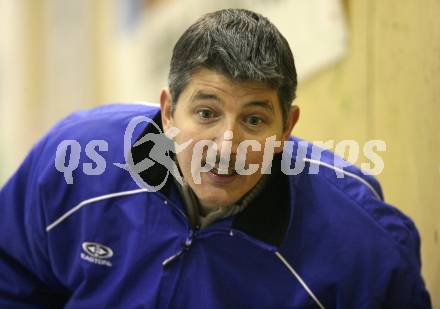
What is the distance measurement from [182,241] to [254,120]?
0.78ft

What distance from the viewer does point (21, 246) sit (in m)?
1.36

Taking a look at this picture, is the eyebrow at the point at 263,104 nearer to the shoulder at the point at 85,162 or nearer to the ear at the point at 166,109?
the ear at the point at 166,109

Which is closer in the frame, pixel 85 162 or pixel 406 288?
pixel 406 288

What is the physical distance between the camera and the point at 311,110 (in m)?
1.88

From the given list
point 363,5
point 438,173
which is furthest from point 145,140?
point 363,5

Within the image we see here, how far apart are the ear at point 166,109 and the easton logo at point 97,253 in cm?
23

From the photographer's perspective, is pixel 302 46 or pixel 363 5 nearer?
pixel 363 5

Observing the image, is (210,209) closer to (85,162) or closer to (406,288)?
A: (85,162)

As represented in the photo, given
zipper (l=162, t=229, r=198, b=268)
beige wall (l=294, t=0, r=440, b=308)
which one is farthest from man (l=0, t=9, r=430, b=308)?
beige wall (l=294, t=0, r=440, b=308)

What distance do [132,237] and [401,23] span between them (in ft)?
2.23

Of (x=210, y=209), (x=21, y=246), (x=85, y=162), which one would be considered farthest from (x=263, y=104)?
(x=21, y=246)

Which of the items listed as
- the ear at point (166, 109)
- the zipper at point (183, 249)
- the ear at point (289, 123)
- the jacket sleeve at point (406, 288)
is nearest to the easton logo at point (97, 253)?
the zipper at point (183, 249)

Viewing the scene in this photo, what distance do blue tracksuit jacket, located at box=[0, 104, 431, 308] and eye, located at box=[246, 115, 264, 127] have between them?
0.13 m

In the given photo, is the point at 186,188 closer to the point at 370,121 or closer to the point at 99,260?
the point at 99,260
